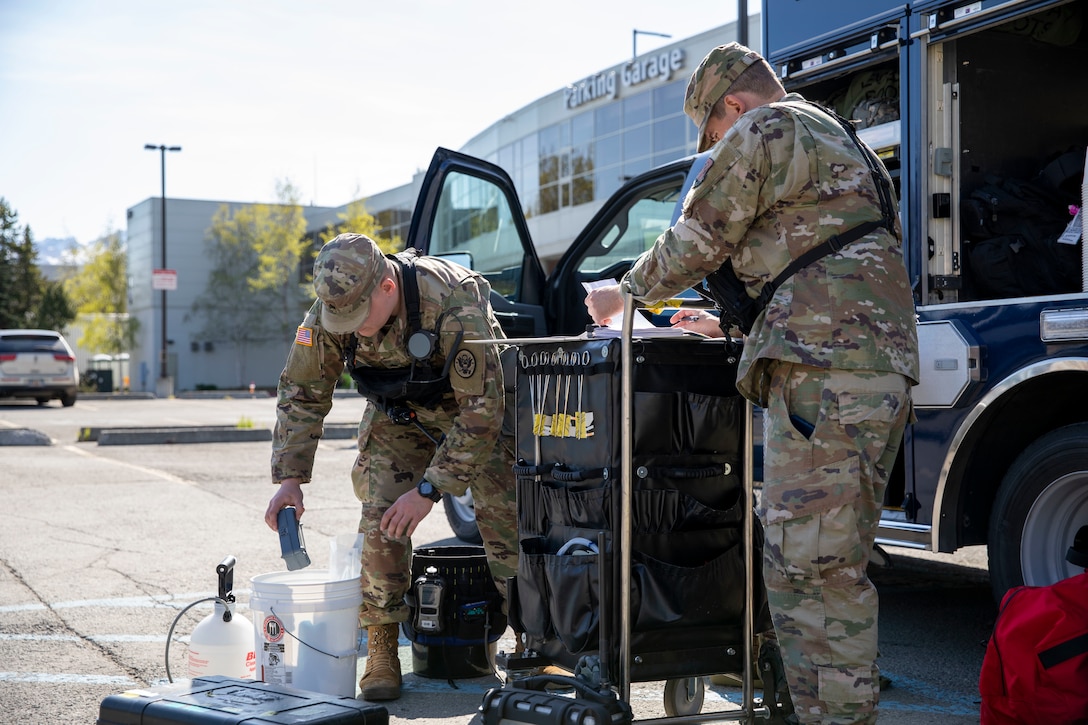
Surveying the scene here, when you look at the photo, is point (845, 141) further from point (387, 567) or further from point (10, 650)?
point (10, 650)

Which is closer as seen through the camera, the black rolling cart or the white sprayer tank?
the black rolling cart

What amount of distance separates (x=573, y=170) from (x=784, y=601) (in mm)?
28848

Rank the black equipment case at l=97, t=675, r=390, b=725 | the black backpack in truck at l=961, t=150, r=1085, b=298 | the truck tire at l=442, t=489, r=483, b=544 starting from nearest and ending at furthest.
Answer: the black equipment case at l=97, t=675, r=390, b=725 → the black backpack in truck at l=961, t=150, r=1085, b=298 → the truck tire at l=442, t=489, r=483, b=544

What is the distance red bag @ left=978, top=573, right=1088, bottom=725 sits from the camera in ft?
10.0

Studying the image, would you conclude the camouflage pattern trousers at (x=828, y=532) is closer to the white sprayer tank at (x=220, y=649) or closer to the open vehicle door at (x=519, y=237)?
the white sprayer tank at (x=220, y=649)

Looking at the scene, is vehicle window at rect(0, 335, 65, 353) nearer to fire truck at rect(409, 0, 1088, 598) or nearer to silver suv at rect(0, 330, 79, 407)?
silver suv at rect(0, 330, 79, 407)

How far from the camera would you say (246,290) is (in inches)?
1946

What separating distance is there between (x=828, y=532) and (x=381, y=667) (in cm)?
188

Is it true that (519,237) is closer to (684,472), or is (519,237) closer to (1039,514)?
(1039,514)

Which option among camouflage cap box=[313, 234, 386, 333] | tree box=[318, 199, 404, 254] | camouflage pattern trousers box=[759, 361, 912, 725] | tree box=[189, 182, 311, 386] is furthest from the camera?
tree box=[189, 182, 311, 386]

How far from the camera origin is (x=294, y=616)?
3314mm

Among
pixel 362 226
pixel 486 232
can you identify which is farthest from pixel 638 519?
pixel 362 226

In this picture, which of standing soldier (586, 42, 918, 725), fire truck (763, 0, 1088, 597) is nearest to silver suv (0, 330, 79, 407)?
fire truck (763, 0, 1088, 597)

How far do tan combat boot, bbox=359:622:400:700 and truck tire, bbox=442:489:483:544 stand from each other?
2777 millimetres
